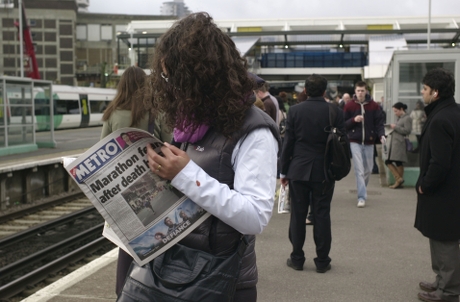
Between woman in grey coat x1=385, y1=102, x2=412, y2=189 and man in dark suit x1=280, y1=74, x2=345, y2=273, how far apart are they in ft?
20.0

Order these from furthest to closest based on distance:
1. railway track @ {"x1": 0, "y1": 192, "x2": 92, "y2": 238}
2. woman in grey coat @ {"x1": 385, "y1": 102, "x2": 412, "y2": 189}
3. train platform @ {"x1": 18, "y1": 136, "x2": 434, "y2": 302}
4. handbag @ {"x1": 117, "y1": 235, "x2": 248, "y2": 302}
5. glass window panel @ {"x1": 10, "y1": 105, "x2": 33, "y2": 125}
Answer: glass window panel @ {"x1": 10, "y1": 105, "x2": 33, "y2": 125} → railway track @ {"x1": 0, "y1": 192, "x2": 92, "y2": 238} → woman in grey coat @ {"x1": 385, "y1": 102, "x2": 412, "y2": 189} → train platform @ {"x1": 18, "y1": 136, "x2": 434, "y2": 302} → handbag @ {"x1": 117, "y1": 235, "x2": 248, "y2": 302}

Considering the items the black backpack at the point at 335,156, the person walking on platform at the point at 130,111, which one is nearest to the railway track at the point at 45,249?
the person walking on platform at the point at 130,111

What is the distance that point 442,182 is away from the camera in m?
4.84

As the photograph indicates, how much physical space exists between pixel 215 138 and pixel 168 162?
0.83 feet

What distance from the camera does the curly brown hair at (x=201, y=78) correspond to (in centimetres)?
233

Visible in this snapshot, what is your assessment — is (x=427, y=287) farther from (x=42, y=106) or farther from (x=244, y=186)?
(x=42, y=106)

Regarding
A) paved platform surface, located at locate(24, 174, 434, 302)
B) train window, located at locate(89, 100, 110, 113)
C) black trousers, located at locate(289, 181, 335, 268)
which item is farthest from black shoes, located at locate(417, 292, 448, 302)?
train window, located at locate(89, 100, 110, 113)

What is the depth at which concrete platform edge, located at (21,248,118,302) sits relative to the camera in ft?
17.2

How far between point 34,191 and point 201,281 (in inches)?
605

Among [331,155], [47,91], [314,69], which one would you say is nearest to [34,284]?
[331,155]

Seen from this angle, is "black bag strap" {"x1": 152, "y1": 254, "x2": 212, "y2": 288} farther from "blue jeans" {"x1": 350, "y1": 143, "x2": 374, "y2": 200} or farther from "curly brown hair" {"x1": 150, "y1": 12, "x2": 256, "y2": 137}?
"blue jeans" {"x1": 350, "y1": 143, "x2": 374, "y2": 200}

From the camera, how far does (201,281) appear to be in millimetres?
2207

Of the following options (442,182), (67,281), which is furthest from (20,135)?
(442,182)

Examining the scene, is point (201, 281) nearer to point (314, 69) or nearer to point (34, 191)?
point (34, 191)
